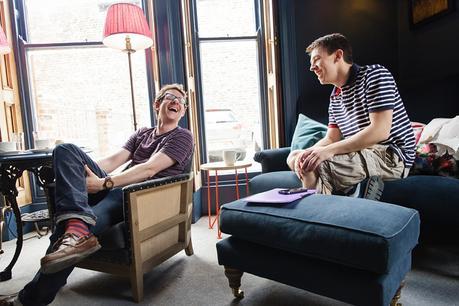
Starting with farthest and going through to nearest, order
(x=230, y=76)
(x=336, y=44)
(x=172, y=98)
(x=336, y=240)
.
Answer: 1. (x=230, y=76)
2. (x=172, y=98)
3. (x=336, y=44)
4. (x=336, y=240)

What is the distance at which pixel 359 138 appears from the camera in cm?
146

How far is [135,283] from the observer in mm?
1422

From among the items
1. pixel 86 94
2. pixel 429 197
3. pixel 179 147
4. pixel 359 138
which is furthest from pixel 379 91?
pixel 86 94

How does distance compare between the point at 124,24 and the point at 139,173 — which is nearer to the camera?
the point at 139,173

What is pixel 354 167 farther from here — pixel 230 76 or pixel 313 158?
pixel 230 76

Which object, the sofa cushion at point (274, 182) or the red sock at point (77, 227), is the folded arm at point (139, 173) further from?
the sofa cushion at point (274, 182)

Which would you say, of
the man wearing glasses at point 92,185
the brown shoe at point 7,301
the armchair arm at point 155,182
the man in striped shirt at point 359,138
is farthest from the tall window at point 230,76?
the brown shoe at point 7,301

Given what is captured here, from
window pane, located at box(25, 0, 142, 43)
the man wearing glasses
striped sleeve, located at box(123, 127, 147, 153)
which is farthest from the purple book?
window pane, located at box(25, 0, 142, 43)

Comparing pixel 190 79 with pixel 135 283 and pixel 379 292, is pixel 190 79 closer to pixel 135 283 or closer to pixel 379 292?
pixel 135 283

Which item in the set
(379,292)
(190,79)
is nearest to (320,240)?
(379,292)

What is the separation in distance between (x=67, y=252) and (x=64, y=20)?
2.50 metres

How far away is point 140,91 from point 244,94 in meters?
1.02

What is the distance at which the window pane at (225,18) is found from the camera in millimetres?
2930

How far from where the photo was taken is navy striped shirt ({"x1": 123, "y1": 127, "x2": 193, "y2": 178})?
5.54 ft
